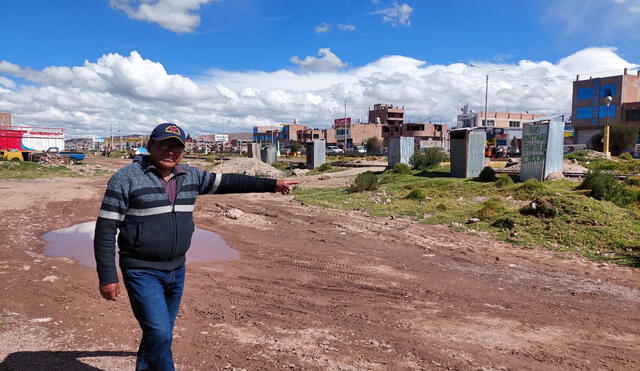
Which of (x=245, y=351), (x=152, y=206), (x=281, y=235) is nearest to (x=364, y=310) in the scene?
(x=245, y=351)

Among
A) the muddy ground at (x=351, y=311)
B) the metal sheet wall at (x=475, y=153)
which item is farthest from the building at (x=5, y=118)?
the muddy ground at (x=351, y=311)

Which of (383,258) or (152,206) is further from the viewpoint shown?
(383,258)

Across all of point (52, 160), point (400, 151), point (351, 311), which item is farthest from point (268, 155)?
point (351, 311)

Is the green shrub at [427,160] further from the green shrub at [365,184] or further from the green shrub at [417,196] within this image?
the green shrub at [417,196]

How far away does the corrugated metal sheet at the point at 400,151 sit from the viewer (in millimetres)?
27652

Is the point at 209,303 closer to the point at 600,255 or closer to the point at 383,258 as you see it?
the point at 383,258

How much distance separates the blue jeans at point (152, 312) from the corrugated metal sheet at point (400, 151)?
25.3 m

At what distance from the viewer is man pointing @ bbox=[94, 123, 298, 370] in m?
2.90

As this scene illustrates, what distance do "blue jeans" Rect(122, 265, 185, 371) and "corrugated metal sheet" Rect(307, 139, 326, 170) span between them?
32076mm

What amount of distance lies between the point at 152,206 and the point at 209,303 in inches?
109

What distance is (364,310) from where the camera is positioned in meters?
5.29

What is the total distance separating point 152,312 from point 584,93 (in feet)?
258

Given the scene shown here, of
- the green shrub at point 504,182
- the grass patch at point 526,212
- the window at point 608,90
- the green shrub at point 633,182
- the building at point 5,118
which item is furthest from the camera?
the building at point 5,118

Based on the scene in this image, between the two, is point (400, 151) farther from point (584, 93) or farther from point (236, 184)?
point (584, 93)
